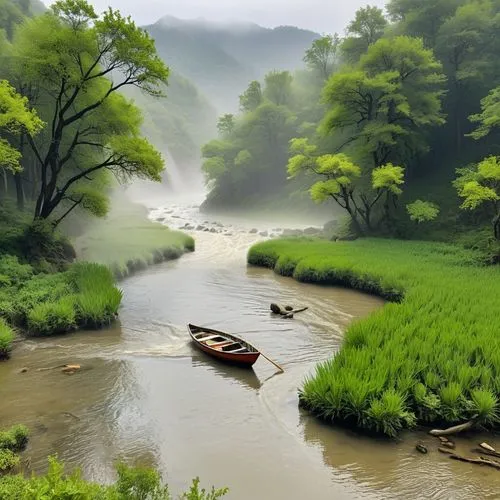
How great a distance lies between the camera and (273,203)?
56625 mm

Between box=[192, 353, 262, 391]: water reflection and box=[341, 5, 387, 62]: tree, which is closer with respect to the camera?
box=[192, 353, 262, 391]: water reflection

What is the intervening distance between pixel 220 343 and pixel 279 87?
54.1 metres

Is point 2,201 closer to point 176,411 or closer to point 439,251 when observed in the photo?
point 176,411

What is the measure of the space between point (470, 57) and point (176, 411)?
38203mm

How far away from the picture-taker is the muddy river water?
723cm

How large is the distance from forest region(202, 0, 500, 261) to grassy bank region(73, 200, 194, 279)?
1008 centimetres

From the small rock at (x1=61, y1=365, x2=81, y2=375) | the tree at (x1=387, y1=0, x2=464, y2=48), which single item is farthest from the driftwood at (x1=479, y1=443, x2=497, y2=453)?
the tree at (x1=387, y1=0, x2=464, y2=48)

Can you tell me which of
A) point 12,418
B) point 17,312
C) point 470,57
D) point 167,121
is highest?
point 167,121

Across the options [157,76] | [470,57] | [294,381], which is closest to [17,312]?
[294,381]

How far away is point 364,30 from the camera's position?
41.0 meters

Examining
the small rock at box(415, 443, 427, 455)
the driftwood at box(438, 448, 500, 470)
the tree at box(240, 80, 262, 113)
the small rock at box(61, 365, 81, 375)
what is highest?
the tree at box(240, 80, 262, 113)

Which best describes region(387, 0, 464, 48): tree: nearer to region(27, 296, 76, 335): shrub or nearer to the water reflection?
the water reflection

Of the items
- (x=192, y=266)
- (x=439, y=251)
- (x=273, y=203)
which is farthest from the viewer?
(x=273, y=203)

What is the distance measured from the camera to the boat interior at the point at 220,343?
12234 millimetres
